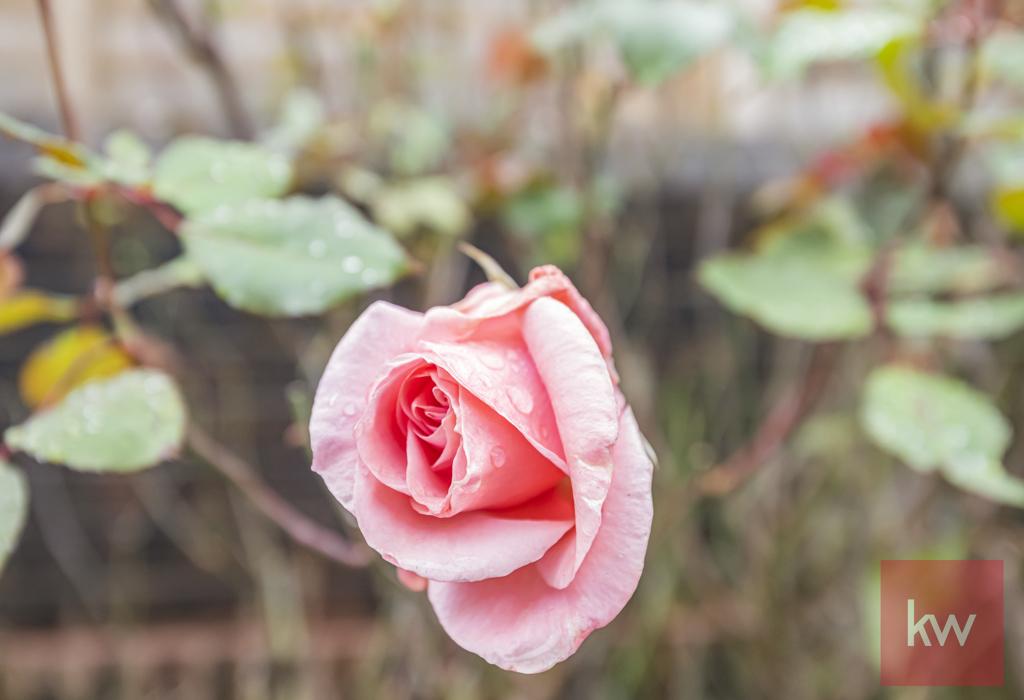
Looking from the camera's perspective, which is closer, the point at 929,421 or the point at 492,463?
the point at 492,463

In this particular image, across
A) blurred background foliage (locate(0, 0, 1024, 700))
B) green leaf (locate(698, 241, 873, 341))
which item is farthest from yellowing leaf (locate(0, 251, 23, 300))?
green leaf (locate(698, 241, 873, 341))

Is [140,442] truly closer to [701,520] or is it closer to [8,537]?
[8,537]

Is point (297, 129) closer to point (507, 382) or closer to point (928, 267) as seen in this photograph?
point (507, 382)

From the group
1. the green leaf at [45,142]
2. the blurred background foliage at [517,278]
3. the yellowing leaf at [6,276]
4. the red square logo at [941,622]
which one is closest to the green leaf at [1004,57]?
the blurred background foliage at [517,278]

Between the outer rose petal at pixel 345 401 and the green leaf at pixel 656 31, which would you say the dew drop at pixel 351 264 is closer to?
the outer rose petal at pixel 345 401

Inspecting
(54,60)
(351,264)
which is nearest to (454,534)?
(351,264)

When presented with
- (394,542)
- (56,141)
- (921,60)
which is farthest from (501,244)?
(394,542)

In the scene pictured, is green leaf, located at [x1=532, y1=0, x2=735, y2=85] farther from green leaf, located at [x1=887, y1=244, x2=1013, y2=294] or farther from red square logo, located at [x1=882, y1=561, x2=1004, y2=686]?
red square logo, located at [x1=882, y1=561, x2=1004, y2=686]
